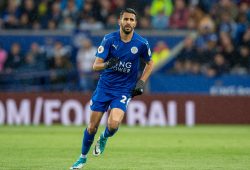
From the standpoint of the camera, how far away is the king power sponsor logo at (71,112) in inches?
842

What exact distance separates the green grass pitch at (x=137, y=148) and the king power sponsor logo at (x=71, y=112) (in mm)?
1074

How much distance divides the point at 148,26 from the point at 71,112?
396 cm

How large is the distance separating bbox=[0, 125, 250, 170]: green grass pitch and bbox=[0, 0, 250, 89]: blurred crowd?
2.41m

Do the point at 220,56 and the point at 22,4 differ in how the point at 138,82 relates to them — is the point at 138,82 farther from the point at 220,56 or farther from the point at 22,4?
the point at 22,4

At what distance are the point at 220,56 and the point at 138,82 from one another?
11.1 metres

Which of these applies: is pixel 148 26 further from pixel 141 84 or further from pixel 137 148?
pixel 141 84

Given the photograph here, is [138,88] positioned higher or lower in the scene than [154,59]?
lower

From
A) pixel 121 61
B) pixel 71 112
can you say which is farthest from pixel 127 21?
pixel 71 112

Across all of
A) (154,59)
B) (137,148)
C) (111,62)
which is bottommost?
(137,148)

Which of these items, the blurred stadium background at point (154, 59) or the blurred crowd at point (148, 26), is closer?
the blurred stadium background at point (154, 59)

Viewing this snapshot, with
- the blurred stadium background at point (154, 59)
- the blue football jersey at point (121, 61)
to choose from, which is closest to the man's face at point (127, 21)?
the blue football jersey at point (121, 61)

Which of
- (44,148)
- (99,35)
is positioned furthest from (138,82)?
(99,35)

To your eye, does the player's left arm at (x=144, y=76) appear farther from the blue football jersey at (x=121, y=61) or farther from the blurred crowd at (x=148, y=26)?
Result: the blurred crowd at (x=148, y=26)

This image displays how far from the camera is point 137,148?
13.9m
